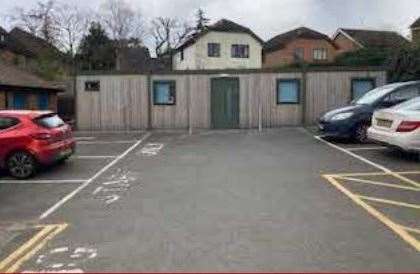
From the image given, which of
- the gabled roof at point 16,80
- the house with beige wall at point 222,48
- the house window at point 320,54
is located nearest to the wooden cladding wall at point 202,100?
the gabled roof at point 16,80

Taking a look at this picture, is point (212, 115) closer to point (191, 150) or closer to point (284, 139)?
point (284, 139)

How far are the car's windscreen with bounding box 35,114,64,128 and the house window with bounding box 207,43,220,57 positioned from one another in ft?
201

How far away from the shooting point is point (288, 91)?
28812 millimetres

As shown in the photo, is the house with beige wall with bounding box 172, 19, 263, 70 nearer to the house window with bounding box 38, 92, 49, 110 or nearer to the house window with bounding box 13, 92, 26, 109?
the house window with bounding box 38, 92, 49, 110

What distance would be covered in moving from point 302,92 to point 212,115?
12.7 ft

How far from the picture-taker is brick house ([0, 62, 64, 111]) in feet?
102

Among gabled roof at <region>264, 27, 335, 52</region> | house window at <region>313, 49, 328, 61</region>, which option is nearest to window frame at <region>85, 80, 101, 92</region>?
gabled roof at <region>264, 27, 335, 52</region>

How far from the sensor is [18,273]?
766 cm

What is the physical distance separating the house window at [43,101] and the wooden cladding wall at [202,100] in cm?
955

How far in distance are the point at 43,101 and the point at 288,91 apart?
623 inches

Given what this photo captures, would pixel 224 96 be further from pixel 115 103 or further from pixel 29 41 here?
pixel 29 41

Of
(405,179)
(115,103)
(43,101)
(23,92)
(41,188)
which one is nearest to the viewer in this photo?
(405,179)

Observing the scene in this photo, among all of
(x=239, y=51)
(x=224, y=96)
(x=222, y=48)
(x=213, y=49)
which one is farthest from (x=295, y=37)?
(x=224, y=96)

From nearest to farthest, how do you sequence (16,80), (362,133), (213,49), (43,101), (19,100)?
1. (362,133)
2. (19,100)
3. (16,80)
4. (43,101)
5. (213,49)
